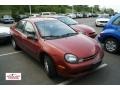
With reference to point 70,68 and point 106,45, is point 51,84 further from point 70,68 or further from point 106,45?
point 106,45

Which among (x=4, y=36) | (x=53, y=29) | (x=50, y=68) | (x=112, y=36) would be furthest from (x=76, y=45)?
(x=4, y=36)

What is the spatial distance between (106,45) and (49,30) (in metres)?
2.63

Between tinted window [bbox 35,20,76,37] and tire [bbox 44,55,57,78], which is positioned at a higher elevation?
tinted window [bbox 35,20,76,37]

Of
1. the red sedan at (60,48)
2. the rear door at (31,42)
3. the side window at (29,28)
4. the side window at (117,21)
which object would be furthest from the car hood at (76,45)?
the side window at (117,21)

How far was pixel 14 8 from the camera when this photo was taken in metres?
34.1

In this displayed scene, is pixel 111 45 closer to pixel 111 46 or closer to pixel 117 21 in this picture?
pixel 111 46

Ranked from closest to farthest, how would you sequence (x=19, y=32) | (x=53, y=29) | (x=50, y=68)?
1. (x=50, y=68)
2. (x=53, y=29)
3. (x=19, y=32)

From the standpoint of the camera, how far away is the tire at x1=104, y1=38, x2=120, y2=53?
22.2ft

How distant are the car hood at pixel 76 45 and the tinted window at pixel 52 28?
411 millimetres

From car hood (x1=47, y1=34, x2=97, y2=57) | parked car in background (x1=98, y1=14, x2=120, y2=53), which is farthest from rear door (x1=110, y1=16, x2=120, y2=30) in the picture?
car hood (x1=47, y1=34, x2=97, y2=57)

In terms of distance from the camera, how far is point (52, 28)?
18.5ft

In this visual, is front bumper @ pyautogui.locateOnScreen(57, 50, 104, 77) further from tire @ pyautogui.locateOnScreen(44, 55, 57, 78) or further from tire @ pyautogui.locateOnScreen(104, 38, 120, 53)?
tire @ pyautogui.locateOnScreen(104, 38, 120, 53)

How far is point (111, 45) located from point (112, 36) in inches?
12.9
